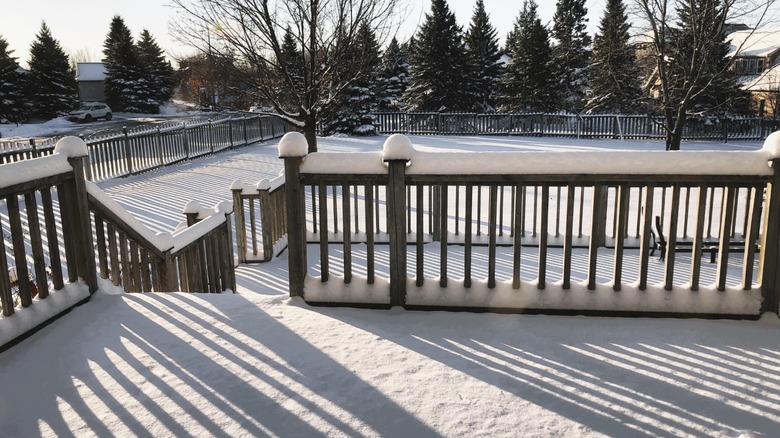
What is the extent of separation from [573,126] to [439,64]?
9269mm

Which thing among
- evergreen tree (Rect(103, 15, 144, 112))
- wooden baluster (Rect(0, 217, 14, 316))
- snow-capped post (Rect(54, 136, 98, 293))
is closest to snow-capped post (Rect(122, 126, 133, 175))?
snow-capped post (Rect(54, 136, 98, 293))

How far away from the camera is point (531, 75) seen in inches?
1250

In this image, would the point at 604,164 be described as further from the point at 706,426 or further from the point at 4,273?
the point at 4,273

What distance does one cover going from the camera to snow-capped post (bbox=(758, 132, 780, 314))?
3.27 metres

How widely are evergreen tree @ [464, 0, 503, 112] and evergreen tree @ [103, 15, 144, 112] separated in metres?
27.2

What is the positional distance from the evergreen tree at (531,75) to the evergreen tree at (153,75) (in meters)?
29.4

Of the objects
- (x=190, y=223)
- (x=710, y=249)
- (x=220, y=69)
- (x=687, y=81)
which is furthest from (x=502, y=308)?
(x=687, y=81)

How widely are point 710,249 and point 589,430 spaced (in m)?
4.62

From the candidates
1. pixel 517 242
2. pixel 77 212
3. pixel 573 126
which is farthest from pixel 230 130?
pixel 517 242

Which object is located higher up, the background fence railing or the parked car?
the parked car

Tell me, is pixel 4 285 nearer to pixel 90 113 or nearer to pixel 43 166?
pixel 43 166

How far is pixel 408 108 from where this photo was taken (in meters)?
31.6

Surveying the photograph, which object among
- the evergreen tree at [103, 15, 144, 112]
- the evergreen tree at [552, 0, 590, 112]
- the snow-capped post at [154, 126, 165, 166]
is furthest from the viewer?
the evergreen tree at [103, 15, 144, 112]

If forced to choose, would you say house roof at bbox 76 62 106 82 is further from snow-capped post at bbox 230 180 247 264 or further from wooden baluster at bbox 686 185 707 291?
wooden baluster at bbox 686 185 707 291
